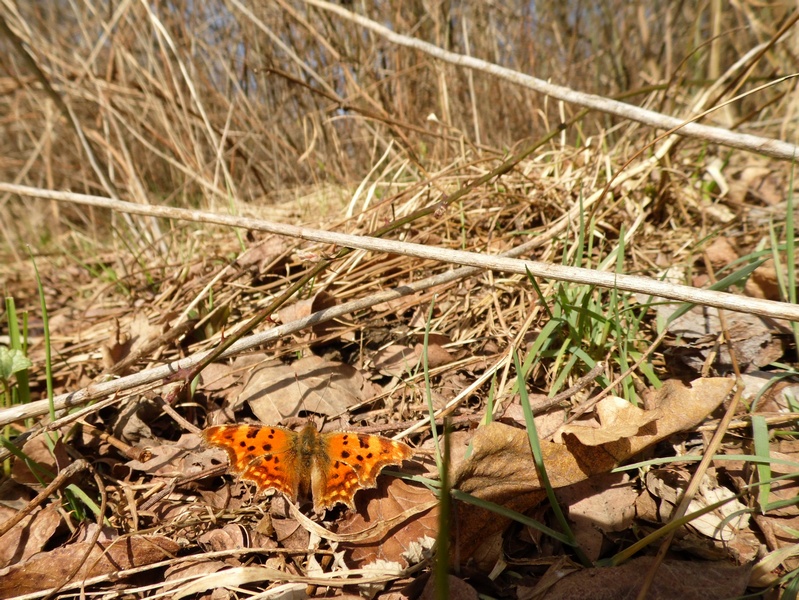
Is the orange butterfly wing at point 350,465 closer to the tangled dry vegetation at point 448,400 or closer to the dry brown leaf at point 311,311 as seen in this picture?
the tangled dry vegetation at point 448,400

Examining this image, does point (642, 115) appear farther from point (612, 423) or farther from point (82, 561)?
point (82, 561)

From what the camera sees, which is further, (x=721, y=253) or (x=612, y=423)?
(x=721, y=253)

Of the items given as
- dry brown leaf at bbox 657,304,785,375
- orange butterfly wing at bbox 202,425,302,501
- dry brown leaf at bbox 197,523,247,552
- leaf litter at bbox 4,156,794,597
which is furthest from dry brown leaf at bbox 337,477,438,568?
dry brown leaf at bbox 657,304,785,375

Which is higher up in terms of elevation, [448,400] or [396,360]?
[396,360]

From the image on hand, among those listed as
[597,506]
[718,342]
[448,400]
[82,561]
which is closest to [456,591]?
[597,506]

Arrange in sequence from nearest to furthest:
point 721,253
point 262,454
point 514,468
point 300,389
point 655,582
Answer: point 655,582 < point 514,468 < point 262,454 < point 300,389 < point 721,253

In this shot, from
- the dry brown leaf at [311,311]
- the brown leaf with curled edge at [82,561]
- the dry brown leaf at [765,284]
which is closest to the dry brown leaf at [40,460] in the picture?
the brown leaf with curled edge at [82,561]

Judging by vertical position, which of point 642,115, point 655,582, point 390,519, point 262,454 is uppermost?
point 642,115
